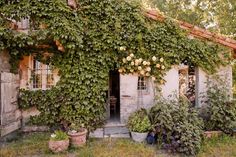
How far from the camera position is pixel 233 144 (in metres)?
8.80

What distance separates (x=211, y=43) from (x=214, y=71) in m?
1.06

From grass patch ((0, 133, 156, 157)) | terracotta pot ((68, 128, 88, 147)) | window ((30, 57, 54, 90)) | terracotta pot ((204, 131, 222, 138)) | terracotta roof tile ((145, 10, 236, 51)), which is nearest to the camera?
grass patch ((0, 133, 156, 157))

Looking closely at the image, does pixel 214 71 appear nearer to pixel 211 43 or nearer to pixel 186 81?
pixel 211 43

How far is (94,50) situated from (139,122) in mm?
2934

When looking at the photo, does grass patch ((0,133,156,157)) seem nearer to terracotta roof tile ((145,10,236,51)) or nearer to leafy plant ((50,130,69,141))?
leafy plant ((50,130,69,141))

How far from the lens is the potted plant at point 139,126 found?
9148mm

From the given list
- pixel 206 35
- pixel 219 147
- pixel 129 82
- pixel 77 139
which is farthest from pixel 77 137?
pixel 206 35

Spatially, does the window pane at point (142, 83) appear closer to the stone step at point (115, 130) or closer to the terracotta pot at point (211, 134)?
the stone step at point (115, 130)

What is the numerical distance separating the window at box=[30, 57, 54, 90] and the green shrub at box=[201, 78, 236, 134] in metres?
5.88

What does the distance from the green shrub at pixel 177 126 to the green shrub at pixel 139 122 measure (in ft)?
0.87

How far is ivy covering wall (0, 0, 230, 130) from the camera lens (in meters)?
9.59

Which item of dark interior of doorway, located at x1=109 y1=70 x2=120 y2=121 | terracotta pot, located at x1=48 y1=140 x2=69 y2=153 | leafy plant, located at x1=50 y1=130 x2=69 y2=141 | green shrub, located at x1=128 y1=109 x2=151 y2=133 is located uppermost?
dark interior of doorway, located at x1=109 y1=70 x2=120 y2=121

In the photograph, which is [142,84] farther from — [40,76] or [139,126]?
[40,76]

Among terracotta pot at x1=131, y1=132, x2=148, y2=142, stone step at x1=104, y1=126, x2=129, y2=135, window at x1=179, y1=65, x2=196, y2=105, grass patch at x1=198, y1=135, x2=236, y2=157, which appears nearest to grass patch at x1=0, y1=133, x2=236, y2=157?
grass patch at x1=198, y1=135, x2=236, y2=157
